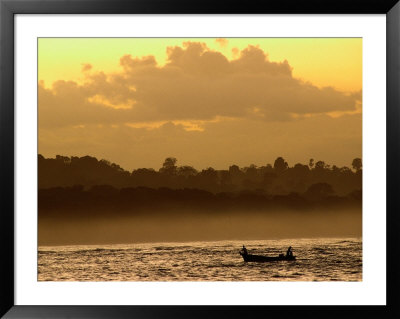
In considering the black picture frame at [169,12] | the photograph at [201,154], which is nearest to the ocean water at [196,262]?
the photograph at [201,154]

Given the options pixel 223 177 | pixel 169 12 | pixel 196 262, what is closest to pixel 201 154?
pixel 223 177

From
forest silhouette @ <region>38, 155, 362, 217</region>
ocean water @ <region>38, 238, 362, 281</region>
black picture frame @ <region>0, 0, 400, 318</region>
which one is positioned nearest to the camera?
black picture frame @ <region>0, 0, 400, 318</region>

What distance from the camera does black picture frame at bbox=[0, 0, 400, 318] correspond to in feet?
5.90

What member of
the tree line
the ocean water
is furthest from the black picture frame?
the tree line

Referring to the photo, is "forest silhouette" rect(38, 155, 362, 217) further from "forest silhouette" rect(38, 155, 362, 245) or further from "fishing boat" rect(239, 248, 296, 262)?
"fishing boat" rect(239, 248, 296, 262)

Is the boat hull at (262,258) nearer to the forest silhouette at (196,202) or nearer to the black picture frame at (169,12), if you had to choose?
the forest silhouette at (196,202)

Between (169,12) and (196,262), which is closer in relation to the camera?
(169,12)

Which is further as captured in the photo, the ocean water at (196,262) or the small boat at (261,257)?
the small boat at (261,257)

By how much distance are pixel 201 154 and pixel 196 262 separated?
39cm

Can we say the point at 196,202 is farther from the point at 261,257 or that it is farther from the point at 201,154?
the point at 261,257

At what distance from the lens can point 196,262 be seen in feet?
6.50

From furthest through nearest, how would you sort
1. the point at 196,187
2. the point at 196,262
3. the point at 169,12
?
the point at 196,187, the point at 196,262, the point at 169,12

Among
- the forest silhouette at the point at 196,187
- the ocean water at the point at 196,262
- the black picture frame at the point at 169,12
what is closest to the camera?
the black picture frame at the point at 169,12

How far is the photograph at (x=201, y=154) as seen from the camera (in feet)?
6.49
